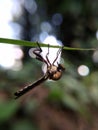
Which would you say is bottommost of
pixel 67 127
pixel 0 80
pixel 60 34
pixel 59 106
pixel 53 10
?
pixel 67 127

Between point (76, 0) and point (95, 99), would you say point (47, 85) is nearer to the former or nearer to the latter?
point (95, 99)

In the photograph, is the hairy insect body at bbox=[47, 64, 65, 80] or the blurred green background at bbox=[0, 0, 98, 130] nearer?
the hairy insect body at bbox=[47, 64, 65, 80]

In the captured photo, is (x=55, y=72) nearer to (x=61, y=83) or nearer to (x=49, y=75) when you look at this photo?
(x=49, y=75)

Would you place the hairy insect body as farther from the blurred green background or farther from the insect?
the blurred green background

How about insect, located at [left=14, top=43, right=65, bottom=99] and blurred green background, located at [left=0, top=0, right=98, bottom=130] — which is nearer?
insect, located at [left=14, top=43, right=65, bottom=99]

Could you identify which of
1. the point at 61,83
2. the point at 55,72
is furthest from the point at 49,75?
the point at 61,83

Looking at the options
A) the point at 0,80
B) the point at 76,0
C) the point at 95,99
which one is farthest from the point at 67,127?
the point at 76,0

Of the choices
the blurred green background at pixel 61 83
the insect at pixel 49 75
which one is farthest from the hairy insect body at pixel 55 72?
the blurred green background at pixel 61 83

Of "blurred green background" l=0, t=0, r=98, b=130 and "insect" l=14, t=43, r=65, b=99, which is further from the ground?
"insect" l=14, t=43, r=65, b=99

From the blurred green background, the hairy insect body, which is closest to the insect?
the hairy insect body
